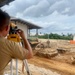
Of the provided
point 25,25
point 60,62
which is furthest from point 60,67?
point 25,25

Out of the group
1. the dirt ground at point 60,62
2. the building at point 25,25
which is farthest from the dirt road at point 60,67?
the building at point 25,25

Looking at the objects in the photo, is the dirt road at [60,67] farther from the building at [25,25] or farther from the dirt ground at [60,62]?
the building at [25,25]

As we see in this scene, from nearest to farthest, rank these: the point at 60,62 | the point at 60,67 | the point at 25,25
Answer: the point at 60,67
the point at 60,62
the point at 25,25

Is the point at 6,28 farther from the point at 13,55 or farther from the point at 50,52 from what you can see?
the point at 50,52

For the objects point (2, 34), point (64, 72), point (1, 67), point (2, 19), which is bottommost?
point (64, 72)

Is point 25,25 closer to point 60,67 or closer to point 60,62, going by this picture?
point 60,62

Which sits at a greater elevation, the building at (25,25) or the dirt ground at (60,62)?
the building at (25,25)

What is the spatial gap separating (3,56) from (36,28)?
78.1 feet

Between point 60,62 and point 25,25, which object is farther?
point 25,25

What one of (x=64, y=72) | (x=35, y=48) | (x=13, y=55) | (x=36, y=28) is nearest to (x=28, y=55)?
(x=13, y=55)

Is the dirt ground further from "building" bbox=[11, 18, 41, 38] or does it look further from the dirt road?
"building" bbox=[11, 18, 41, 38]

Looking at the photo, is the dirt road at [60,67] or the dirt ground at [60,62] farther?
the dirt ground at [60,62]

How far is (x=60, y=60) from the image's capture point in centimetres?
1566

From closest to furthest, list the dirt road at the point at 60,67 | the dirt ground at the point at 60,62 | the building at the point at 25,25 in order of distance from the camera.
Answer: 1. the dirt road at the point at 60,67
2. the dirt ground at the point at 60,62
3. the building at the point at 25,25
